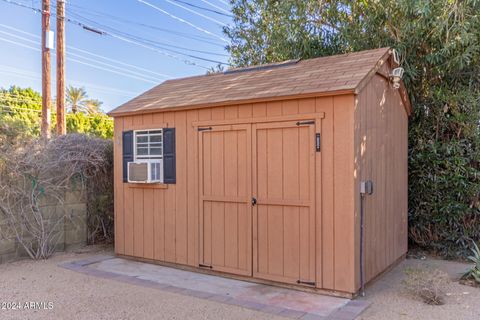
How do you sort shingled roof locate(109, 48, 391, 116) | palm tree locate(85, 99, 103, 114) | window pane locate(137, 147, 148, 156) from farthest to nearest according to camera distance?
palm tree locate(85, 99, 103, 114)
window pane locate(137, 147, 148, 156)
shingled roof locate(109, 48, 391, 116)

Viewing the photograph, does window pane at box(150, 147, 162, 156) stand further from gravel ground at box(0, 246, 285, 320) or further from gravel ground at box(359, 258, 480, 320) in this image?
gravel ground at box(359, 258, 480, 320)

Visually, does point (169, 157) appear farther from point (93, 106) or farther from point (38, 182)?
point (93, 106)

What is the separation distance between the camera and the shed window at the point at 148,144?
5633 millimetres

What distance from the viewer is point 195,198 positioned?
207 inches

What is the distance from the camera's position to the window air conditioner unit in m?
5.48

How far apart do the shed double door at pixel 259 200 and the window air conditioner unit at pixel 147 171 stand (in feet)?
2.47

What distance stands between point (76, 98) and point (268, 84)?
20.9 m

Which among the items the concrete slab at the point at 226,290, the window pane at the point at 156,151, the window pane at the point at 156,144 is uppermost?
the window pane at the point at 156,144

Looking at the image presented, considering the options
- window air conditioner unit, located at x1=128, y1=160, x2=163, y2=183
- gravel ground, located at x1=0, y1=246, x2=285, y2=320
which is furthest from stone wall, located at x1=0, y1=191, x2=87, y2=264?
window air conditioner unit, located at x1=128, y1=160, x2=163, y2=183

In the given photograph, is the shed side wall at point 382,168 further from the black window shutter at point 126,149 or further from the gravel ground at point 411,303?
the black window shutter at point 126,149

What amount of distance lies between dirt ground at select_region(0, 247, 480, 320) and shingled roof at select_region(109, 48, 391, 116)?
222cm

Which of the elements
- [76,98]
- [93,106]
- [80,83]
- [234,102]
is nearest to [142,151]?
[234,102]

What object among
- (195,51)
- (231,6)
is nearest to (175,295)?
(231,6)

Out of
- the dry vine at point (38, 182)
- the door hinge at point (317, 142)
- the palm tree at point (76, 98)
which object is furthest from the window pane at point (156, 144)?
the palm tree at point (76, 98)
